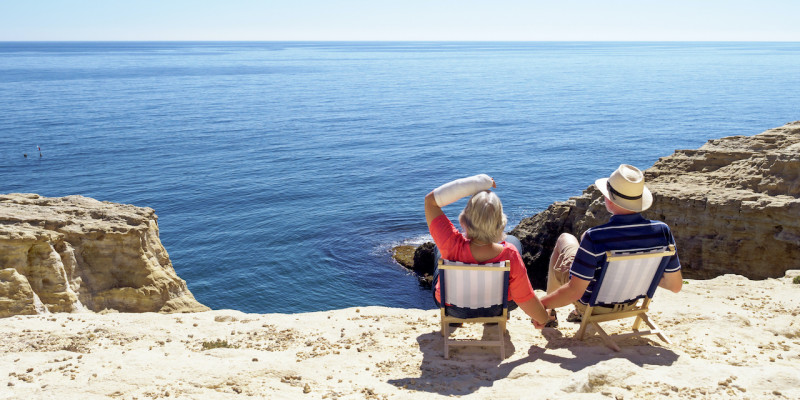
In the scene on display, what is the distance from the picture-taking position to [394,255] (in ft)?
82.2

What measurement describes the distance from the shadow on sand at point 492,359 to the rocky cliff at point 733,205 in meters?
9.09

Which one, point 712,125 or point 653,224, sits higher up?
point 653,224

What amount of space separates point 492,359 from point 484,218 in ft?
5.15

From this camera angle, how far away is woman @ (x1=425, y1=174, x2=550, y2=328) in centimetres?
586

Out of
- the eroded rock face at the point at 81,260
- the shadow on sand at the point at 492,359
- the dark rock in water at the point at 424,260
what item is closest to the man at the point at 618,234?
the shadow on sand at the point at 492,359

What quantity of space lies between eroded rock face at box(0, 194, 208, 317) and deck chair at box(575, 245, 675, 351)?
8779mm

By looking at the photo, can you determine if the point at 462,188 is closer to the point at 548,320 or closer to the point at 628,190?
the point at 628,190

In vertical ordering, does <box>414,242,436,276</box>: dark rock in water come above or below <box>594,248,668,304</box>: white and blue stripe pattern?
below

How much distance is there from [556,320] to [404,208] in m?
24.3

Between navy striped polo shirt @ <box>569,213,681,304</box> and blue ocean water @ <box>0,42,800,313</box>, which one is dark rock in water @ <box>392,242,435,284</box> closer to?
blue ocean water @ <box>0,42,800,313</box>

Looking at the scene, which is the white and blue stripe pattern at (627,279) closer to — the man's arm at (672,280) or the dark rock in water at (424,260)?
the man's arm at (672,280)

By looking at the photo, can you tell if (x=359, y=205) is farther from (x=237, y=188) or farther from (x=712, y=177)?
(x=712, y=177)

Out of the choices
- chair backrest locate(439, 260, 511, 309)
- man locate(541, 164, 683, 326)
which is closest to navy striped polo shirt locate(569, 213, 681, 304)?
man locate(541, 164, 683, 326)

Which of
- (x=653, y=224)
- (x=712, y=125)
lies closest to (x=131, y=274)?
(x=653, y=224)
